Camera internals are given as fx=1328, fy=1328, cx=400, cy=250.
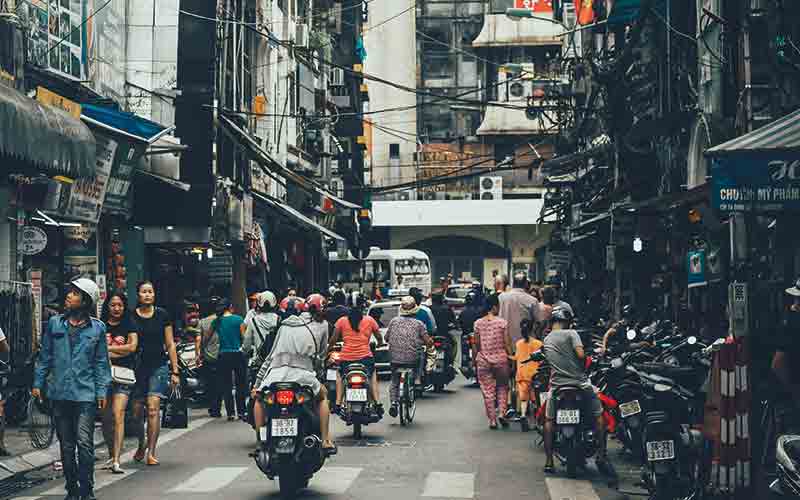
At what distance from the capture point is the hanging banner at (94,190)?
20.2 meters

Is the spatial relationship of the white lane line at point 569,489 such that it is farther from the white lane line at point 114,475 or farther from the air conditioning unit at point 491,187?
the air conditioning unit at point 491,187

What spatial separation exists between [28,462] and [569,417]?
19.3 feet

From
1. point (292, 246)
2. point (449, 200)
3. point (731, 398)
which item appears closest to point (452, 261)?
point (449, 200)

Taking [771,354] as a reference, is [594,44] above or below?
above

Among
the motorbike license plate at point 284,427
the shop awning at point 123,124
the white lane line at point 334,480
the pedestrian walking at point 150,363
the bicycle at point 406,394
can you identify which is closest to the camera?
the motorbike license plate at point 284,427

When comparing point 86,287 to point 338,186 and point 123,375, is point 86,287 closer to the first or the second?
point 123,375

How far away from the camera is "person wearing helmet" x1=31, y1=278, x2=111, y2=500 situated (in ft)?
37.5

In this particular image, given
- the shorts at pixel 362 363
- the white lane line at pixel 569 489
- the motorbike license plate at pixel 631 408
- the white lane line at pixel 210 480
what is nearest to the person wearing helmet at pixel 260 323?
the shorts at pixel 362 363

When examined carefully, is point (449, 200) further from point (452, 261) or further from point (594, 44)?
point (594, 44)

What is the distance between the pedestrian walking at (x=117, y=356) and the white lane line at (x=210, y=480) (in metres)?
0.92

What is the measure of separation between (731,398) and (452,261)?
6303 cm

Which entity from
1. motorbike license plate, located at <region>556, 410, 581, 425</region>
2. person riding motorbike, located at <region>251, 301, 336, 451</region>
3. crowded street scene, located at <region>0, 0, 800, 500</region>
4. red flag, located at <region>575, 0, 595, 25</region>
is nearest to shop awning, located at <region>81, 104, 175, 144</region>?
crowded street scene, located at <region>0, 0, 800, 500</region>

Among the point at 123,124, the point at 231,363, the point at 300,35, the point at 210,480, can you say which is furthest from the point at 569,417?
the point at 300,35

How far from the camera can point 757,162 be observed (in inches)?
472
